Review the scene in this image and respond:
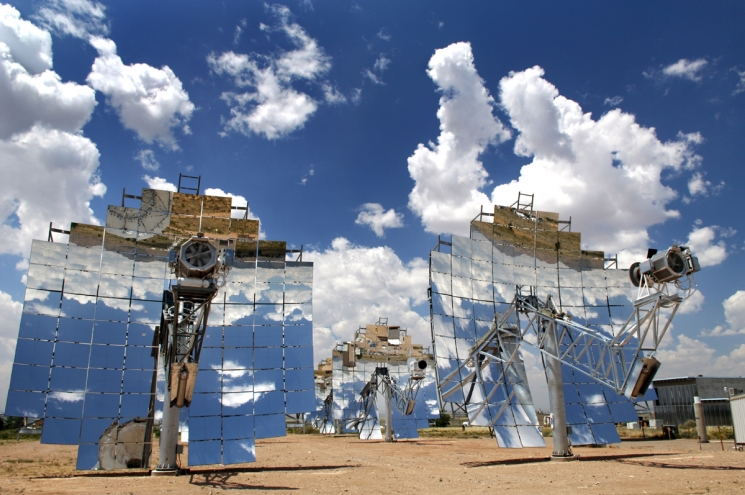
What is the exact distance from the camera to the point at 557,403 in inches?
913

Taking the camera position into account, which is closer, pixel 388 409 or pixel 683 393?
pixel 388 409

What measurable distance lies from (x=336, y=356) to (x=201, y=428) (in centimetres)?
3217

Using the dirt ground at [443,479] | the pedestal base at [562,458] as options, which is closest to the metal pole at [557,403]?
the pedestal base at [562,458]

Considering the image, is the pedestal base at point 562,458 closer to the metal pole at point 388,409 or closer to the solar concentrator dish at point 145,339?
the solar concentrator dish at point 145,339

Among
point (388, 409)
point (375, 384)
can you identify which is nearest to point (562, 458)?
point (388, 409)

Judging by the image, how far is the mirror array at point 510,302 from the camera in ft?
80.8

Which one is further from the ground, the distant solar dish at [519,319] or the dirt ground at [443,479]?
the distant solar dish at [519,319]

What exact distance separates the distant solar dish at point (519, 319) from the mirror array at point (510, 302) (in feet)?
0.16

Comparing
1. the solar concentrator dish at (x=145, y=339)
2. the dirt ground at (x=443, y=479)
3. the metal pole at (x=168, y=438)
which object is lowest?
the dirt ground at (x=443, y=479)

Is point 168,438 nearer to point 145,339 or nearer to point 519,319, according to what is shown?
point 145,339

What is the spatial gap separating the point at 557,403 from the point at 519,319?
164 inches

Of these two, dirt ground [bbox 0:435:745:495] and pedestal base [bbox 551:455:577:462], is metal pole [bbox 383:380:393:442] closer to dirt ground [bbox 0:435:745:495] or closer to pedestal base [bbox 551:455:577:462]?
dirt ground [bbox 0:435:745:495]

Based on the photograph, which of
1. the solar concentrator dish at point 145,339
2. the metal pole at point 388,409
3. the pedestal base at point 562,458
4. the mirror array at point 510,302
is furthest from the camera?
the metal pole at point 388,409

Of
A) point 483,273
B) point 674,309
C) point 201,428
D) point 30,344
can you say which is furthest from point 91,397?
point 674,309
